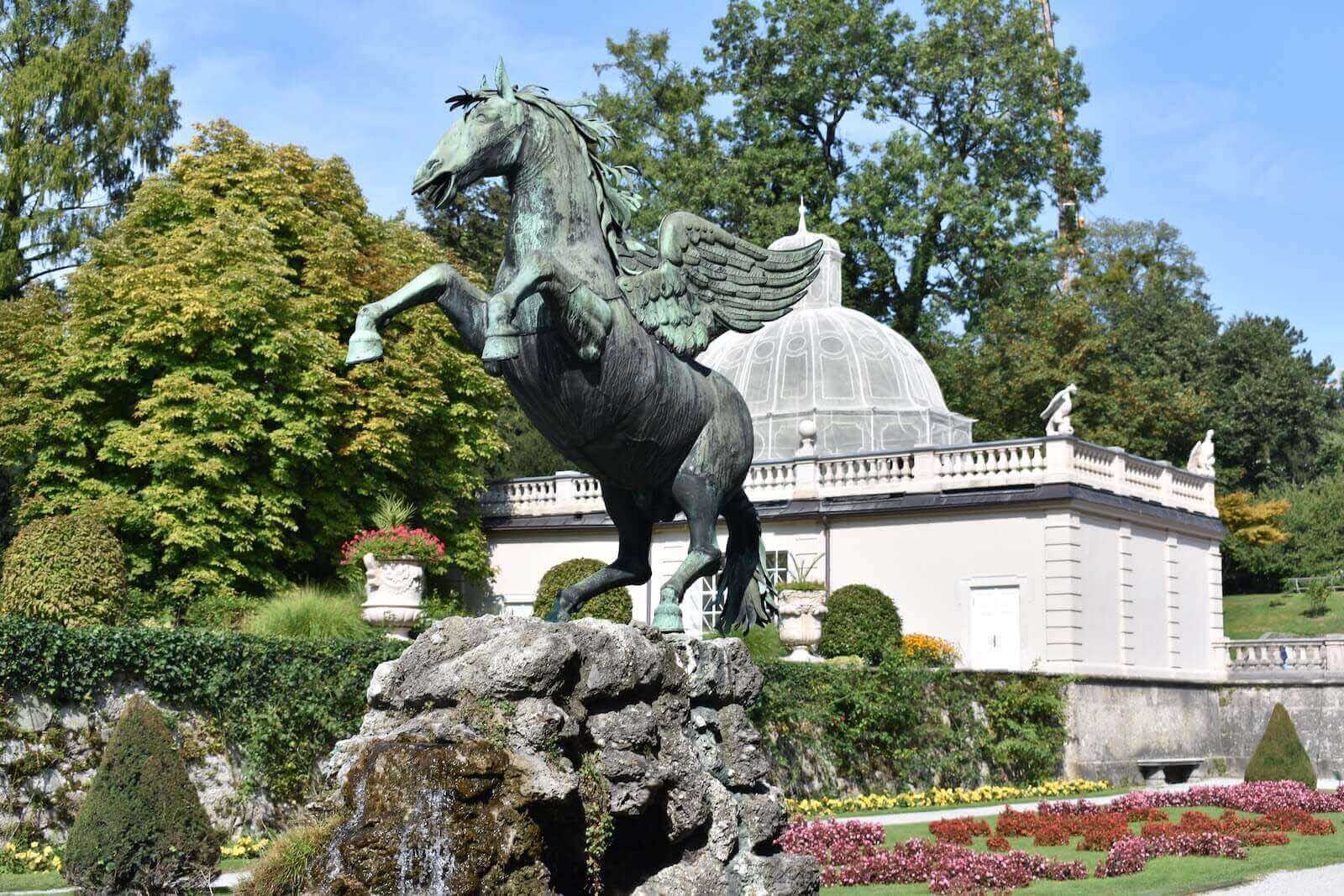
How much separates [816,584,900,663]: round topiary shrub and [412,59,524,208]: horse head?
18665 millimetres

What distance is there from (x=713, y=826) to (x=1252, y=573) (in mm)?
43437

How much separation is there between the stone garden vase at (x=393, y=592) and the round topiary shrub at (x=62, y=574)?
368cm

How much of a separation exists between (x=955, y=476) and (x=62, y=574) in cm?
1630

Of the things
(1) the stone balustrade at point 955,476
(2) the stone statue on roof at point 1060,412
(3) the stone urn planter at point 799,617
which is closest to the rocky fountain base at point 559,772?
(3) the stone urn planter at point 799,617

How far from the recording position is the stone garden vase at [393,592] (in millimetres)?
20422

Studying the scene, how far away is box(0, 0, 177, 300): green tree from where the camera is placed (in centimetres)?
3359

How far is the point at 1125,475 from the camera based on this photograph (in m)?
29.4

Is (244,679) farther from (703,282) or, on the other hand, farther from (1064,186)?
(1064,186)

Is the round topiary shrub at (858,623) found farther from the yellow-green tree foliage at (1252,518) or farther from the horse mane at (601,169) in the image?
the yellow-green tree foliage at (1252,518)

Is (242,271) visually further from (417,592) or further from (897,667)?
(897,667)

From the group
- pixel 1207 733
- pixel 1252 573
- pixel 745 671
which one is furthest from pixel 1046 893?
pixel 1252 573

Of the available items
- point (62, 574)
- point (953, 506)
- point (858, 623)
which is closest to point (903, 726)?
point (858, 623)

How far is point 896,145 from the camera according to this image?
4066 centimetres

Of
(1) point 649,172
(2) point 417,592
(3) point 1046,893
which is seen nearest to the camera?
(3) point 1046,893
